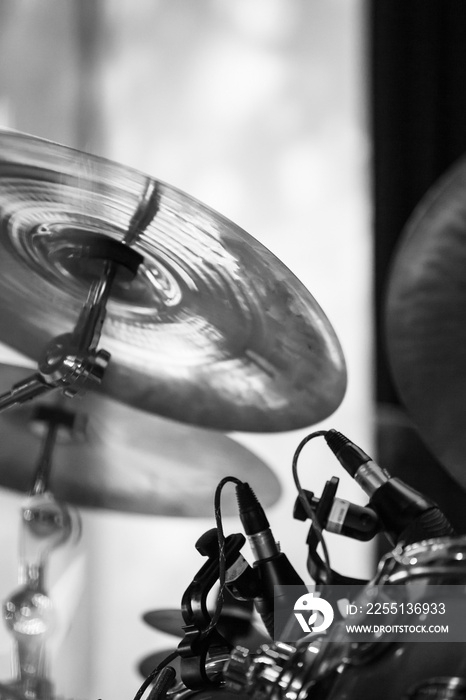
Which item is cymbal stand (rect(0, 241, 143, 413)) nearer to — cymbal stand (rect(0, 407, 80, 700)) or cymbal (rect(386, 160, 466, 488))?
cymbal stand (rect(0, 407, 80, 700))

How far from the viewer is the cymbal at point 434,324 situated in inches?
29.8

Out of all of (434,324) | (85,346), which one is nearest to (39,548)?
(85,346)

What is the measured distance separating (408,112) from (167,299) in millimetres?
994

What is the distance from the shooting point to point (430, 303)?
0.79m

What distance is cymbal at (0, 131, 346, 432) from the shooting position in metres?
0.54

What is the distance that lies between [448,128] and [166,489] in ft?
3.31

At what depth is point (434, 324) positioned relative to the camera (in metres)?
0.79

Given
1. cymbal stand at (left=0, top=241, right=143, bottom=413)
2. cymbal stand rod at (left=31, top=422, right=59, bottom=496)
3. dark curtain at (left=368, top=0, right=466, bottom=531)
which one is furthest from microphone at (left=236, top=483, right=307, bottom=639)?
dark curtain at (left=368, top=0, right=466, bottom=531)

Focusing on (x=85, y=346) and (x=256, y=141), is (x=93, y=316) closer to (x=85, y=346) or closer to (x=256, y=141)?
(x=85, y=346)

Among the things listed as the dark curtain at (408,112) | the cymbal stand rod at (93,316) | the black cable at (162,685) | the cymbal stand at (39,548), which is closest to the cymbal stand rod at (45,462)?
the cymbal stand at (39,548)

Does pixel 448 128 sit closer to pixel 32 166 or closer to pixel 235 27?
pixel 235 27

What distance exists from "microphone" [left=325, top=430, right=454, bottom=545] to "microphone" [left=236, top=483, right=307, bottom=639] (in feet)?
0.26

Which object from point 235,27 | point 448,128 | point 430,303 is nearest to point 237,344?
point 430,303

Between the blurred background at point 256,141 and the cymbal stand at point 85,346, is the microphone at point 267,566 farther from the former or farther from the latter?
the blurred background at point 256,141
